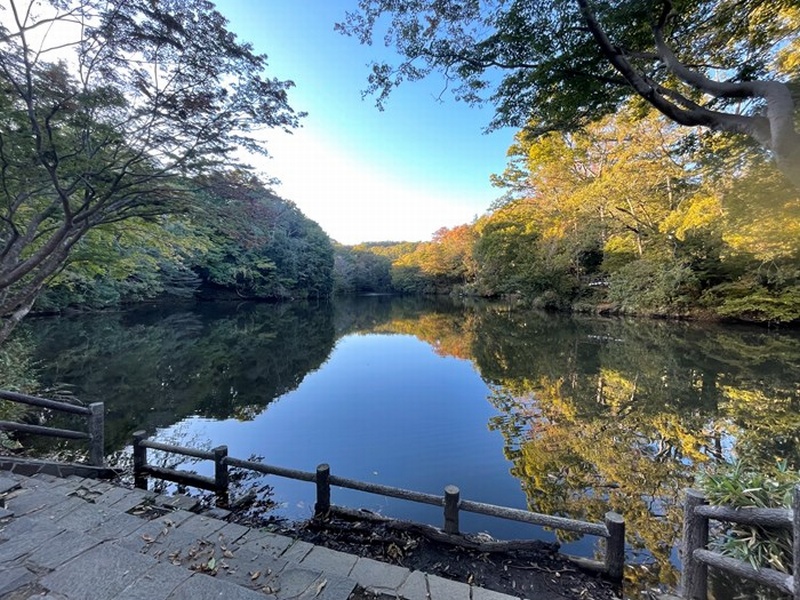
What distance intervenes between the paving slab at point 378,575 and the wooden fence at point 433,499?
609 mm

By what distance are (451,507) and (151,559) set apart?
2.06 metres

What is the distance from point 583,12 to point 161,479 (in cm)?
649

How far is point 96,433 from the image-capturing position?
3531 millimetres

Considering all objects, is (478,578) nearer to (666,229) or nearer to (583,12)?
(583,12)

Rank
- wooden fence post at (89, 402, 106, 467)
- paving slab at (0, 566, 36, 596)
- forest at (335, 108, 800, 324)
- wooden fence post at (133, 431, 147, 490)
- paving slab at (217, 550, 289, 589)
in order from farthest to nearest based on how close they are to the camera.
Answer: forest at (335, 108, 800, 324) < wooden fence post at (133, 431, 147, 490) < wooden fence post at (89, 402, 106, 467) < paving slab at (217, 550, 289, 589) < paving slab at (0, 566, 36, 596)

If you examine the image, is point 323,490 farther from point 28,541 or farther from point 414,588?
point 28,541

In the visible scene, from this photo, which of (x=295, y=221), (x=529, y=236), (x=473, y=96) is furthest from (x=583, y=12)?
(x=295, y=221)

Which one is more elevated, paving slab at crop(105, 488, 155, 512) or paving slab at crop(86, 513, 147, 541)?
paving slab at crop(86, 513, 147, 541)

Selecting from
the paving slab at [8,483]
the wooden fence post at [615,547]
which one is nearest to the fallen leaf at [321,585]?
the wooden fence post at [615,547]

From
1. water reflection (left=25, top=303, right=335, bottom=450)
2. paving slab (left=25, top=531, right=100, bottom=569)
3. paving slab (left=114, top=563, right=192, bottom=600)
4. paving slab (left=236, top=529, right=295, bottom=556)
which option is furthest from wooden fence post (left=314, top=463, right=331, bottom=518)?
water reflection (left=25, top=303, right=335, bottom=450)

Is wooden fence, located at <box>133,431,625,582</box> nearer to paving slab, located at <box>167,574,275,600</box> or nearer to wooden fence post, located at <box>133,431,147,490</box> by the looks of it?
wooden fence post, located at <box>133,431,147,490</box>

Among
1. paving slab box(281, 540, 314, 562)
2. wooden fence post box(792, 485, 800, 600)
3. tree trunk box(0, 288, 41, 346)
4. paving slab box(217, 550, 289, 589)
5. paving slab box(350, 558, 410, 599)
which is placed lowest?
paving slab box(281, 540, 314, 562)

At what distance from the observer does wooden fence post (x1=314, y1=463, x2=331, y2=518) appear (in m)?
3.23

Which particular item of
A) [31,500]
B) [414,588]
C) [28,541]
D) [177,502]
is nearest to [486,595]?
[414,588]
